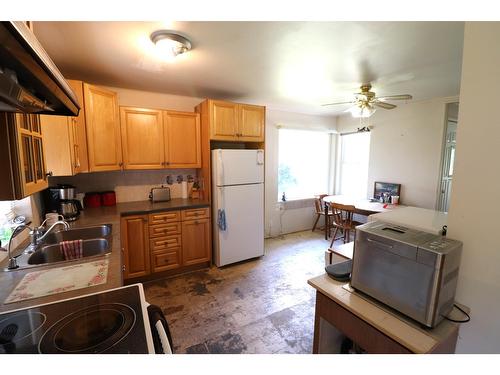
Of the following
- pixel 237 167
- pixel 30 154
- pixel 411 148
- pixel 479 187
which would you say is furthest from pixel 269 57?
pixel 411 148

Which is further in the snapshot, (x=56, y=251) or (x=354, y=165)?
(x=354, y=165)

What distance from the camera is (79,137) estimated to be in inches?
93.0

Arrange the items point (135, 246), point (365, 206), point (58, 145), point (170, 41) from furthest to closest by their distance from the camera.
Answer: point (365, 206), point (135, 246), point (58, 145), point (170, 41)

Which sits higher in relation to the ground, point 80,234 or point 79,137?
point 79,137

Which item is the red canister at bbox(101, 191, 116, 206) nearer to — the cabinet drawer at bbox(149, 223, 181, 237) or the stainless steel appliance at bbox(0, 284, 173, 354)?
the cabinet drawer at bbox(149, 223, 181, 237)

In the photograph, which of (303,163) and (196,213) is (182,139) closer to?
(196,213)

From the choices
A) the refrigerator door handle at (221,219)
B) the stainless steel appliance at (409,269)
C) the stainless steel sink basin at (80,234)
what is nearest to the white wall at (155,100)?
the refrigerator door handle at (221,219)

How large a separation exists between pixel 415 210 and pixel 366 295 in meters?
0.86

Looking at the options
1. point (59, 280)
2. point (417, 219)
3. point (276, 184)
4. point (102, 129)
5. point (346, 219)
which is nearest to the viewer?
point (59, 280)

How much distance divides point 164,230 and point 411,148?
393cm

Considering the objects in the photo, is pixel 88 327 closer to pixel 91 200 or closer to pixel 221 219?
pixel 221 219

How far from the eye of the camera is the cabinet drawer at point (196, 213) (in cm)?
295

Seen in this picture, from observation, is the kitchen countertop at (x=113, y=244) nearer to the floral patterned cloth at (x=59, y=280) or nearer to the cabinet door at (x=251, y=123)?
the floral patterned cloth at (x=59, y=280)

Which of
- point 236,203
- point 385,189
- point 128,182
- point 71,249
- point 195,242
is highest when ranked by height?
point 128,182
